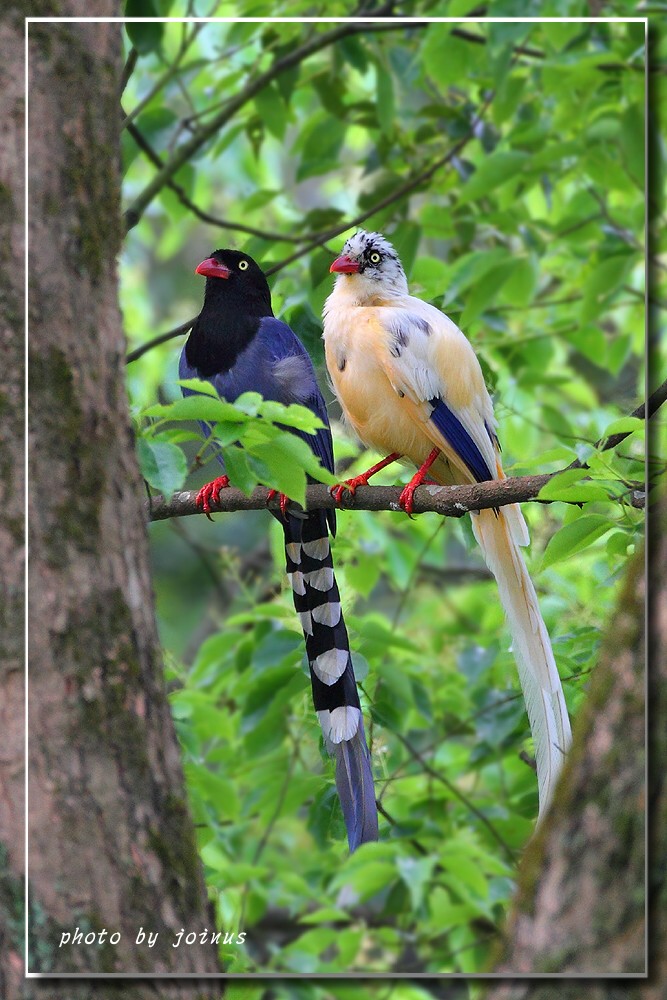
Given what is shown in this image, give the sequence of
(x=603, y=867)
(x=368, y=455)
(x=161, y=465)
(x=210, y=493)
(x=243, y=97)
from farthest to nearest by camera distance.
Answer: (x=243, y=97) < (x=368, y=455) < (x=210, y=493) < (x=161, y=465) < (x=603, y=867)

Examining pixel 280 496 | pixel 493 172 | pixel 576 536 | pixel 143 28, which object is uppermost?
pixel 143 28

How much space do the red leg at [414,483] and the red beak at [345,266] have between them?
0.32m

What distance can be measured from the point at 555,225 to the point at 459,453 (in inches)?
36.9

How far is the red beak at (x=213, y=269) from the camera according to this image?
172cm

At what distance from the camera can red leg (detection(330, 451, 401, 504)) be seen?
1.63 m

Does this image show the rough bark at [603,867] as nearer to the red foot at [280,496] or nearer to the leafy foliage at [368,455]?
the leafy foliage at [368,455]

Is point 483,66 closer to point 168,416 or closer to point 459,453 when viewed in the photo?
point 459,453

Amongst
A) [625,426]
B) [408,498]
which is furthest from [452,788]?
[625,426]

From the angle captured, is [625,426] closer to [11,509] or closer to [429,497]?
[429,497]

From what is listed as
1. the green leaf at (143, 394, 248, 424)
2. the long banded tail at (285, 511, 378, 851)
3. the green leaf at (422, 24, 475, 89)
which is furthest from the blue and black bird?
the green leaf at (422, 24, 475, 89)

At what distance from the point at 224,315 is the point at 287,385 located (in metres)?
0.15

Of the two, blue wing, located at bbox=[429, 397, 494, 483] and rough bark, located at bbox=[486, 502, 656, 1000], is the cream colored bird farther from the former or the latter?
rough bark, located at bbox=[486, 502, 656, 1000]

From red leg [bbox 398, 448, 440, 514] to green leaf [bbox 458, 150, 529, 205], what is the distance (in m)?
0.70

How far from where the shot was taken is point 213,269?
173cm
